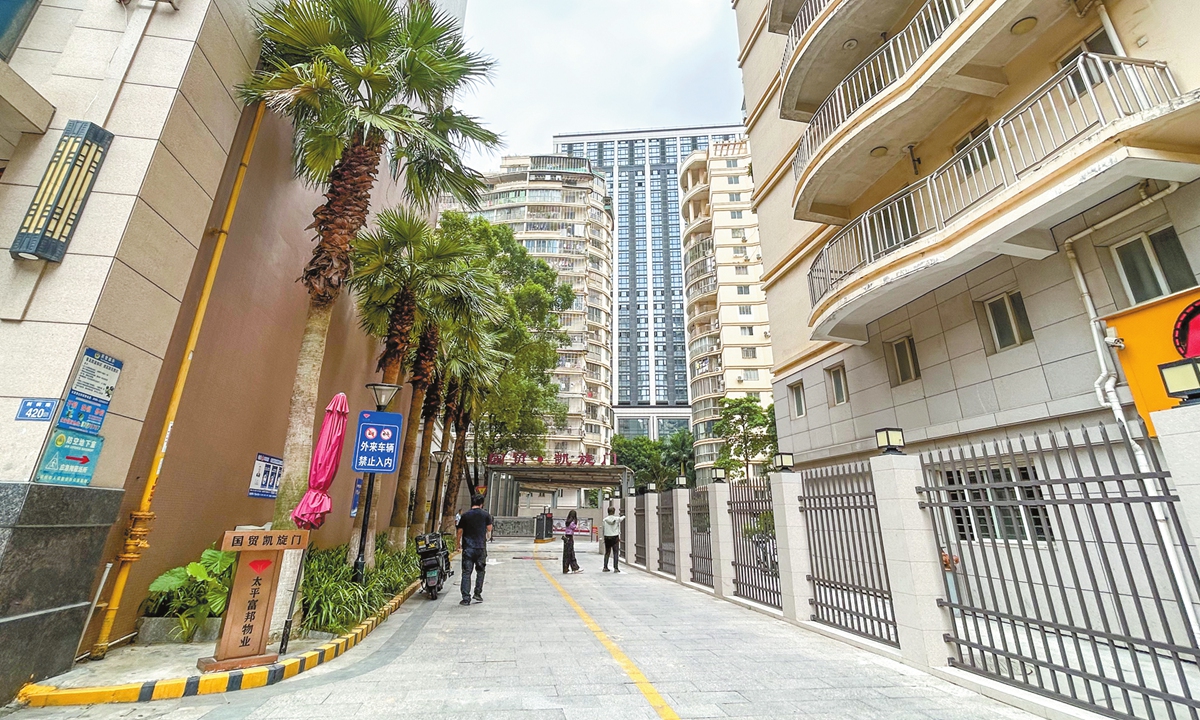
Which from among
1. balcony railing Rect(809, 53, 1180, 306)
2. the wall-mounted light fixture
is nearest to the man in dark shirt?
the wall-mounted light fixture

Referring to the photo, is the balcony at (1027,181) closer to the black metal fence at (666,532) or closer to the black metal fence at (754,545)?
the black metal fence at (754,545)

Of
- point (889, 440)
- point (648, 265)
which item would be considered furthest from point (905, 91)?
point (648, 265)

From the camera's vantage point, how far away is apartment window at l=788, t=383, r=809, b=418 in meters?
13.7

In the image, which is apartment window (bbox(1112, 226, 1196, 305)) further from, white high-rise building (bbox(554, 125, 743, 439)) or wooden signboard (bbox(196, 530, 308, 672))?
white high-rise building (bbox(554, 125, 743, 439))

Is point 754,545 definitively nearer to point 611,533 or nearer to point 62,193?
point 611,533

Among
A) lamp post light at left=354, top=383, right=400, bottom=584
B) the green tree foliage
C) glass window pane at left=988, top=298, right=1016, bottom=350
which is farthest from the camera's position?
the green tree foliage

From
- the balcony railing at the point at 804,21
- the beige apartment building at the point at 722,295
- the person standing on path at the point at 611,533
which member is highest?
the beige apartment building at the point at 722,295

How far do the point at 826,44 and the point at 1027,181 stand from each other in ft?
20.7

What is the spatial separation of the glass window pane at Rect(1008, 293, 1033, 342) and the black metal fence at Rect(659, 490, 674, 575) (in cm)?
770

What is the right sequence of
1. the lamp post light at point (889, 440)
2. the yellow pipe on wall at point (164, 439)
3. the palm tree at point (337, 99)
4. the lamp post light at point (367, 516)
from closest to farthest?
1. the yellow pipe on wall at point (164, 439)
2. the lamp post light at point (889, 440)
3. the palm tree at point (337, 99)
4. the lamp post light at point (367, 516)

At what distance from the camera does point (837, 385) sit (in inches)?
484

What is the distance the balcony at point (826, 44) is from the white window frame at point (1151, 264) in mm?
6501

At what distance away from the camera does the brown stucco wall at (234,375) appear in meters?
5.86

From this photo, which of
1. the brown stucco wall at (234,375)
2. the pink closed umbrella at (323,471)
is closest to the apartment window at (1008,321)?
→ the pink closed umbrella at (323,471)
